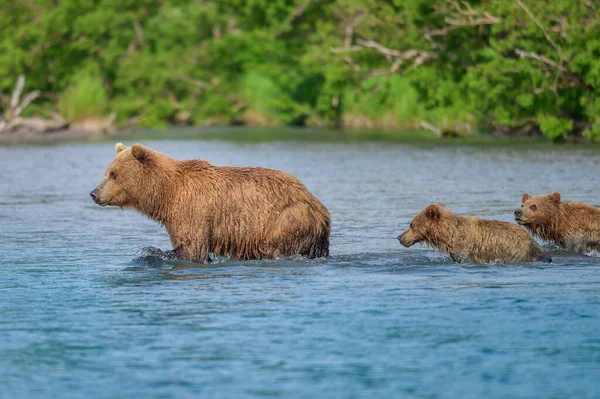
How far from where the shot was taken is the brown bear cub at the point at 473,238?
39.8 ft

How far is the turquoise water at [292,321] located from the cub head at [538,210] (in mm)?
669

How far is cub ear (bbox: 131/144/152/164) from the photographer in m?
12.3

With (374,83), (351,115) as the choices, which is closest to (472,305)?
(374,83)

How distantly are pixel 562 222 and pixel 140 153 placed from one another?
480cm

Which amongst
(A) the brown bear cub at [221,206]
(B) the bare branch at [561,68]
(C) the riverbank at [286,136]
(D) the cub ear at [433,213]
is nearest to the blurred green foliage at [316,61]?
(B) the bare branch at [561,68]

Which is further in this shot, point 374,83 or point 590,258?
point 374,83

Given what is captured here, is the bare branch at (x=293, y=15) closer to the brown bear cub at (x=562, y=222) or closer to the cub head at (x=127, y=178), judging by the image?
the brown bear cub at (x=562, y=222)

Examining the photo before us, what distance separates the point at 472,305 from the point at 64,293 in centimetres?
378

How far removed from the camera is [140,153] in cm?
1238

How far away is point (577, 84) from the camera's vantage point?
1297 inches

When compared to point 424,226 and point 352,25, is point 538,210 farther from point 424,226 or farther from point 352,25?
point 352,25

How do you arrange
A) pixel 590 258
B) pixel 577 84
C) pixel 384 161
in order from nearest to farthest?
pixel 590 258, pixel 384 161, pixel 577 84

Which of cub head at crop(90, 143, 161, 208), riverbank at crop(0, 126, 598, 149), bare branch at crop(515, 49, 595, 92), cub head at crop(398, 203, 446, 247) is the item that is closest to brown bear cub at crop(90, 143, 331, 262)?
cub head at crop(90, 143, 161, 208)

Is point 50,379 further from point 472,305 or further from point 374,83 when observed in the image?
point 374,83
